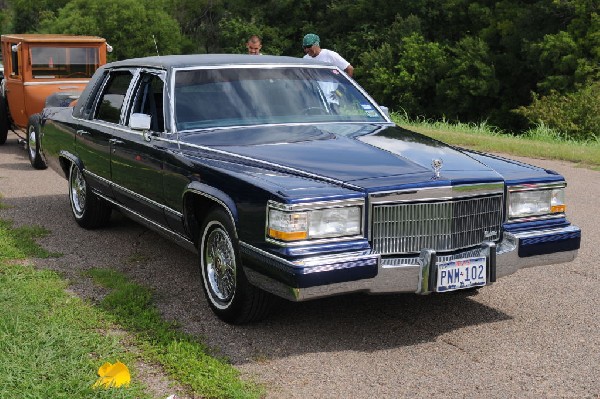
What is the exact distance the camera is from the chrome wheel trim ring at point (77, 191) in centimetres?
821

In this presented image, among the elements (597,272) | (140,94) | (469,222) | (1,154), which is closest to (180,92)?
(140,94)

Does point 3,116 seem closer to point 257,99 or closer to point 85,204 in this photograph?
point 85,204

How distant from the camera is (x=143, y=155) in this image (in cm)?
635

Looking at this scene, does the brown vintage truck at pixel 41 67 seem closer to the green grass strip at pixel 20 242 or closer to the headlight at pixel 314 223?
the green grass strip at pixel 20 242

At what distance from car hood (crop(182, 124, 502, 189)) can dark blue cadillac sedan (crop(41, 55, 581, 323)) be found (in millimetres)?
15

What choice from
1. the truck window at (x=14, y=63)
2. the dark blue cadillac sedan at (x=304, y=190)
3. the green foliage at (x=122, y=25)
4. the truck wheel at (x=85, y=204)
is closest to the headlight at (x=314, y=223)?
the dark blue cadillac sedan at (x=304, y=190)

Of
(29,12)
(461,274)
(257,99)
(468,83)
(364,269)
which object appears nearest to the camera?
(364,269)

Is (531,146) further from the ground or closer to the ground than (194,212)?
closer to the ground

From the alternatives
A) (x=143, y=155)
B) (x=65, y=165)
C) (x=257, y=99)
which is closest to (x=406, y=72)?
(x=65, y=165)

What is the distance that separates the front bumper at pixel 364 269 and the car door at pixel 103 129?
105 inches

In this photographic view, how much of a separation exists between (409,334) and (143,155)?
8.12ft

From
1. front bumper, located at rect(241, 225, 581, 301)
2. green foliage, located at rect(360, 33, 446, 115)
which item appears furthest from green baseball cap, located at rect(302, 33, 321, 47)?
green foliage, located at rect(360, 33, 446, 115)

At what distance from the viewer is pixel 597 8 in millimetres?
41562

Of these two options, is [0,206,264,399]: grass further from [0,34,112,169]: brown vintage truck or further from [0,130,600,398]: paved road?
[0,34,112,169]: brown vintage truck
